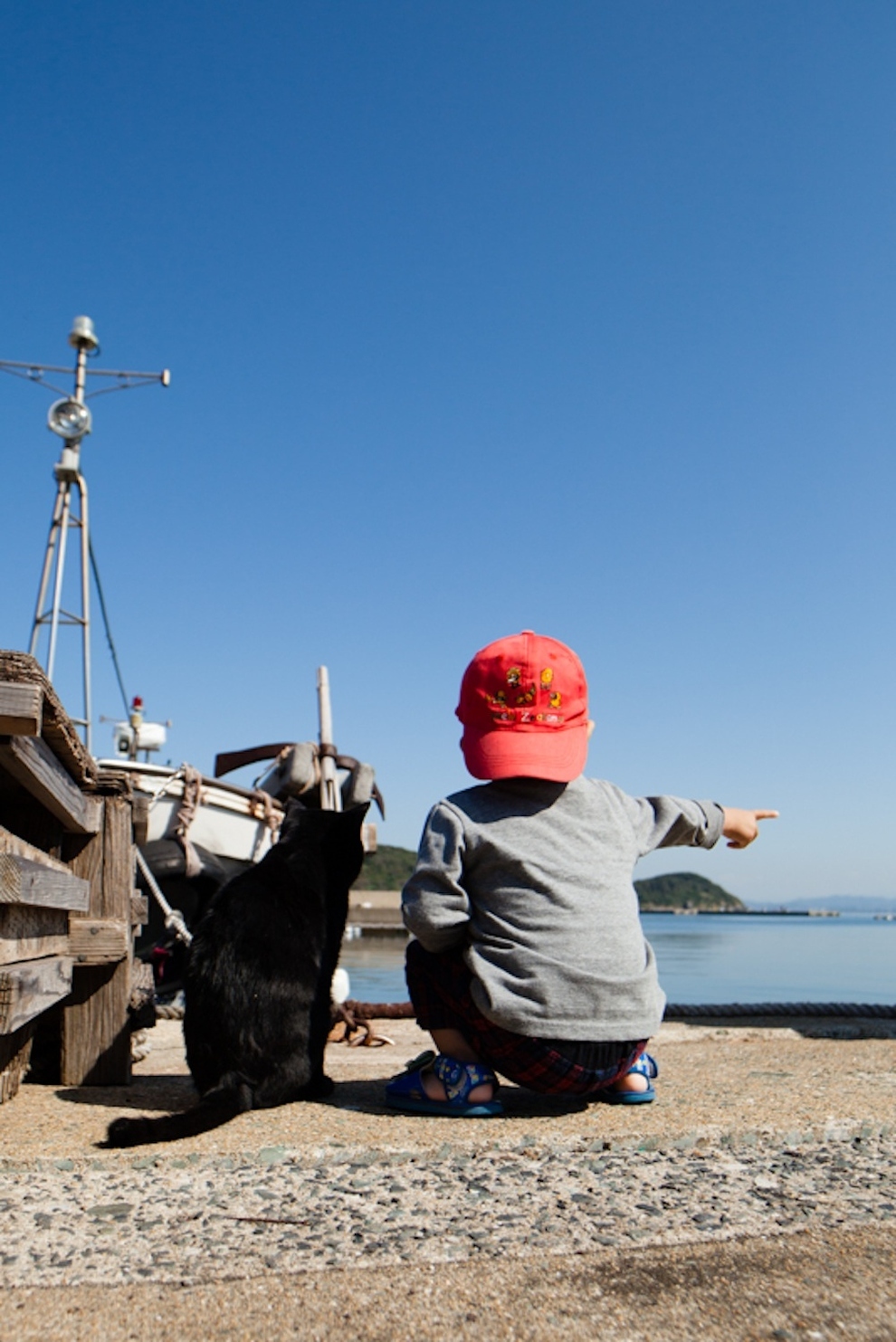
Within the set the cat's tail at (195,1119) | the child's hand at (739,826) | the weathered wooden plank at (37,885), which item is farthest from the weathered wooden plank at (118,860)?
the child's hand at (739,826)

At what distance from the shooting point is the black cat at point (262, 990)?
2598 millimetres

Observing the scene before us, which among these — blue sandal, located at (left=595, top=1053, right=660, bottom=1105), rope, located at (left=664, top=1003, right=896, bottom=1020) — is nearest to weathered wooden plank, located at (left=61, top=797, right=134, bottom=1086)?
blue sandal, located at (left=595, top=1053, right=660, bottom=1105)

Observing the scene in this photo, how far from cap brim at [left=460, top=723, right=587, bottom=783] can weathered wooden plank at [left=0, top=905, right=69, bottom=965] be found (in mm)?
1226

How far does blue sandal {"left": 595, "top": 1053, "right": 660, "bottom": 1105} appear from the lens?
2717mm

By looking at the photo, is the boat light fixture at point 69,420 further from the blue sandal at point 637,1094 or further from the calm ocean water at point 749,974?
Answer: the blue sandal at point 637,1094

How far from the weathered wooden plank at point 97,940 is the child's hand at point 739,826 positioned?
1991 millimetres

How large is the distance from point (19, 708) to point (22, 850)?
0.57 m

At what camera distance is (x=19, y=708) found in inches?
83.7

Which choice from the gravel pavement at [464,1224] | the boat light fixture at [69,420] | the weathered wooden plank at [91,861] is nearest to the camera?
the gravel pavement at [464,1224]

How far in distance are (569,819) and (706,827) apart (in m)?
0.51

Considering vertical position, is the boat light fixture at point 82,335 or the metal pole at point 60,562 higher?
the boat light fixture at point 82,335

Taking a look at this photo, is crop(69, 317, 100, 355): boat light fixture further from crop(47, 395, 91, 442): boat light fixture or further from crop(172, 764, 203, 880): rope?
crop(172, 764, 203, 880): rope

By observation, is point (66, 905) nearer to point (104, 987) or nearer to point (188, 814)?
point (104, 987)

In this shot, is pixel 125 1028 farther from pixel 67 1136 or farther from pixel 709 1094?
pixel 709 1094
